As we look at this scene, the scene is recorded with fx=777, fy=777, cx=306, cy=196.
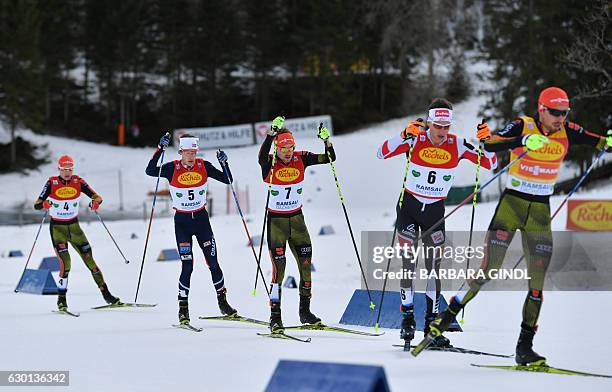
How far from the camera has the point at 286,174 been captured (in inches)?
353

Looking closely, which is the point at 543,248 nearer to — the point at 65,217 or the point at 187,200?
the point at 187,200

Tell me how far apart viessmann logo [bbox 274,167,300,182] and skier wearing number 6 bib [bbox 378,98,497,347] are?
152 cm

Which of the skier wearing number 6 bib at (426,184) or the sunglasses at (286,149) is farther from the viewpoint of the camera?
the sunglasses at (286,149)

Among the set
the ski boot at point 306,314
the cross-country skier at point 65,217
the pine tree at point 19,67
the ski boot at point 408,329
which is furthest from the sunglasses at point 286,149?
the pine tree at point 19,67

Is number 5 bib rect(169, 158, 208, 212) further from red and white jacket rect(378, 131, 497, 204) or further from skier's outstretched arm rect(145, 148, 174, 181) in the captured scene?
red and white jacket rect(378, 131, 497, 204)

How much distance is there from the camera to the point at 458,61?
45625 millimetres

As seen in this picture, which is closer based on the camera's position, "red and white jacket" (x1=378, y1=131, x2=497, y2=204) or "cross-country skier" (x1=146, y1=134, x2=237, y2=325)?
"red and white jacket" (x1=378, y1=131, x2=497, y2=204)

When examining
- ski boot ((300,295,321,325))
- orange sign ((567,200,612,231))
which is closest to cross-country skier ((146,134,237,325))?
ski boot ((300,295,321,325))

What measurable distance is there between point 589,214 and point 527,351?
927cm

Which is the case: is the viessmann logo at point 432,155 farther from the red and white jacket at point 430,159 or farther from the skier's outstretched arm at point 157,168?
the skier's outstretched arm at point 157,168

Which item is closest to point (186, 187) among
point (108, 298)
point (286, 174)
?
point (286, 174)

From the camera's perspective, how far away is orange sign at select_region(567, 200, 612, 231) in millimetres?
14750

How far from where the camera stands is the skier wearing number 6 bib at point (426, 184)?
768cm

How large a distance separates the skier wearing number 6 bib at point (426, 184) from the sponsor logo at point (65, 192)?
565 centimetres
